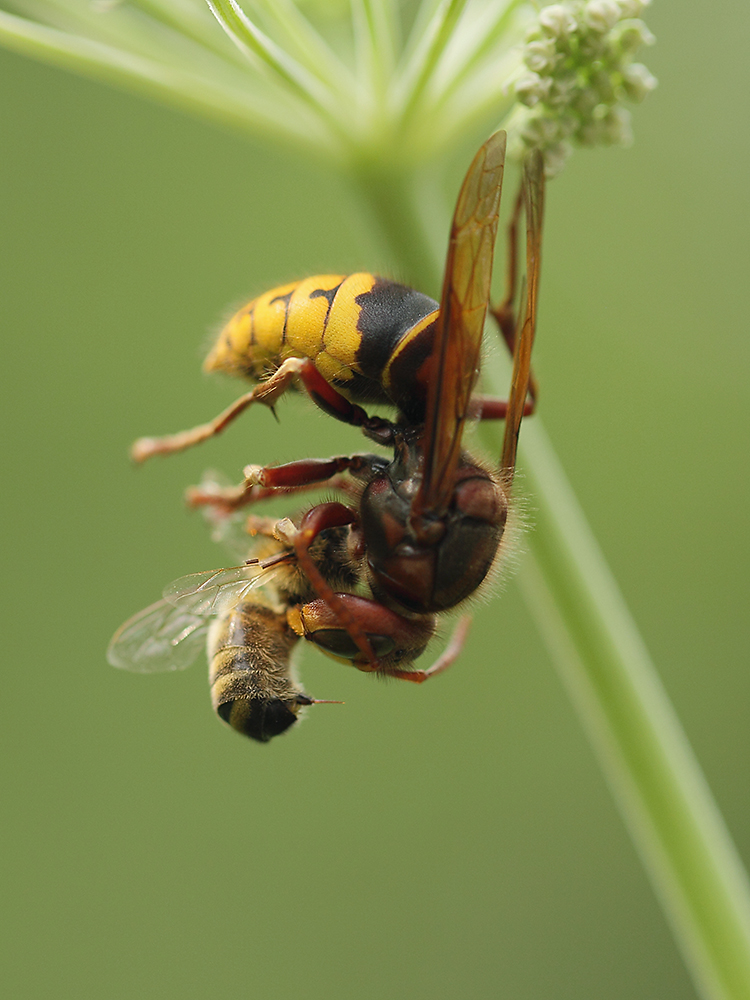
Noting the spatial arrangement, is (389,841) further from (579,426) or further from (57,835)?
(579,426)

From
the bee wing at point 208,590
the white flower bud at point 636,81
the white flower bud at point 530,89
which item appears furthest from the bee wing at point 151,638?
the white flower bud at point 636,81

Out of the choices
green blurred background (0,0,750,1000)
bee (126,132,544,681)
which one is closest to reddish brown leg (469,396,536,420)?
bee (126,132,544,681)

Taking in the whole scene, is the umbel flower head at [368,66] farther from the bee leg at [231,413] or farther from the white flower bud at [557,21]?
the bee leg at [231,413]

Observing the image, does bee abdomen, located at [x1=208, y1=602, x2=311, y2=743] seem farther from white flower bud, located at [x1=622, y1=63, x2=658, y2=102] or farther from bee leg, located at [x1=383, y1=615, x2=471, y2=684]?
white flower bud, located at [x1=622, y1=63, x2=658, y2=102]

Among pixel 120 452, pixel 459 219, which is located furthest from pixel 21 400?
pixel 459 219

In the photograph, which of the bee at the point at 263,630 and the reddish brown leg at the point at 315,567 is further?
the bee at the point at 263,630

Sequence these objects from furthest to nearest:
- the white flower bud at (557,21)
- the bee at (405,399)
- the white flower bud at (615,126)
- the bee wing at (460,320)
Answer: the white flower bud at (615,126)
the white flower bud at (557,21)
the bee at (405,399)
the bee wing at (460,320)

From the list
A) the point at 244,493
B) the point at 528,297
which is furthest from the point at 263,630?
the point at 528,297

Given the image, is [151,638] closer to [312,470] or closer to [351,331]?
[312,470]
